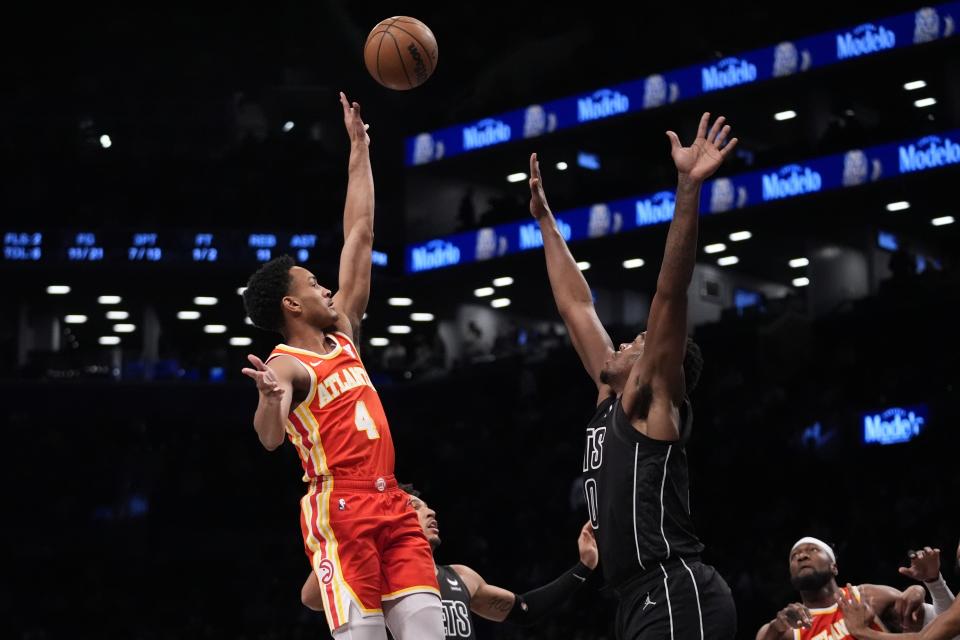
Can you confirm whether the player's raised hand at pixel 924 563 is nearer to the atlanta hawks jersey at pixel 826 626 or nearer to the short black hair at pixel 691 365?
the atlanta hawks jersey at pixel 826 626

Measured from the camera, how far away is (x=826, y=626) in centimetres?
807

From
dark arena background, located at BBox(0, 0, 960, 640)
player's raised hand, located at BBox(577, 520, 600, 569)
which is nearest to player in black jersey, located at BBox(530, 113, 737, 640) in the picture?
player's raised hand, located at BBox(577, 520, 600, 569)

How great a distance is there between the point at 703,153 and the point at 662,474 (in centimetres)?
134

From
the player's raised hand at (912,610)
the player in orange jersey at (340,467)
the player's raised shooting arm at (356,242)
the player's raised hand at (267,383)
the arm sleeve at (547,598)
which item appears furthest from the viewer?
the arm sleeve at (547,598)

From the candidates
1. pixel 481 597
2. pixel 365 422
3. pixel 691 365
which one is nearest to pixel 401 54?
pixel 365 422

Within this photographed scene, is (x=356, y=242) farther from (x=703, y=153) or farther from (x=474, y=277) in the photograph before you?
(x=474, y=277)

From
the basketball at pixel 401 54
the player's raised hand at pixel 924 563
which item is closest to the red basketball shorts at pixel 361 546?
the basketball at pixel 401 54

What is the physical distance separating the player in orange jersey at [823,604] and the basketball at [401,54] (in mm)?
3867

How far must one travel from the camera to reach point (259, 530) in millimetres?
25344

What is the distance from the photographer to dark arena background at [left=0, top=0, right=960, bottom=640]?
779 inches

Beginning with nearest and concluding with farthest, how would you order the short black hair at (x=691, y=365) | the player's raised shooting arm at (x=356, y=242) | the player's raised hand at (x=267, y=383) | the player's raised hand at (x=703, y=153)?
the player's raised hand at (x=267, y=383) < the player's raised hand at (x=703, y=153) < the short black hair at (x=691, y=365) < the player's raised shooting arm at (x=356, y=242)

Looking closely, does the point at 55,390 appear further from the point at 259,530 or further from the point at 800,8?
the point at 800,8

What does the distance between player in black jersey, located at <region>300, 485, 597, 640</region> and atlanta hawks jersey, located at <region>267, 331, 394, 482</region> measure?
1890mm

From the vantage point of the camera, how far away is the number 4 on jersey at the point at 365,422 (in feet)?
18.4
